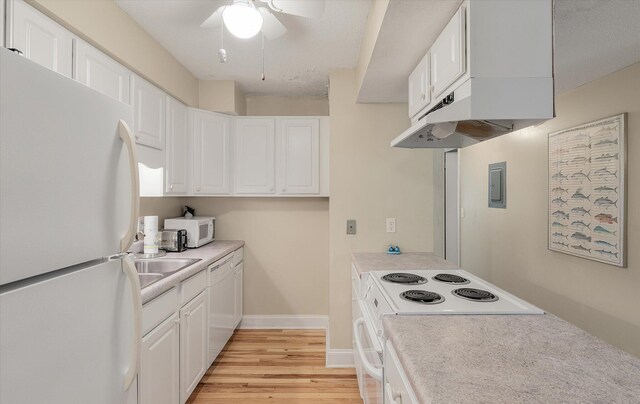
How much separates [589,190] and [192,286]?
2.92 metres

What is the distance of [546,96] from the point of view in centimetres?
129

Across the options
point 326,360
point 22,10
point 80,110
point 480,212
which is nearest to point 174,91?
point 22,10

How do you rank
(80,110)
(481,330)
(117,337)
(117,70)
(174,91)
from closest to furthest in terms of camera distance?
1. (80,110)
2. (117,337)
3. (481,330)
4. (117,70)
5. (174,91)

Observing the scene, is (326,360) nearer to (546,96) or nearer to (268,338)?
(268,338)

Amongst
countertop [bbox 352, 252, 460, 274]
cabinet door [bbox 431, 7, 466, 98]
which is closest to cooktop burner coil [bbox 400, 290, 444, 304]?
countertop [bbox 352, 252, 460, 274]

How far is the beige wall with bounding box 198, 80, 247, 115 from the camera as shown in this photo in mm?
3246

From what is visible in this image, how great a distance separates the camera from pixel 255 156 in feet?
11.0

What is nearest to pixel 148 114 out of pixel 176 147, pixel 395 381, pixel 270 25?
pixel 176 147

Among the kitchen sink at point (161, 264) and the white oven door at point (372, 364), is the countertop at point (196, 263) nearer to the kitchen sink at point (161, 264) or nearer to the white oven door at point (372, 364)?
the kitchen sink at point (161, 264)

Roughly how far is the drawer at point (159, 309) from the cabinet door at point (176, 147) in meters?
1.09

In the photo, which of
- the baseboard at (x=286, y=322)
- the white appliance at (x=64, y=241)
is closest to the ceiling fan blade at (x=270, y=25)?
the white appliance at (x=64, y=241)

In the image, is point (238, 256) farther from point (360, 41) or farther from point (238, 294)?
point (360, 41)

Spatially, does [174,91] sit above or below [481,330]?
above

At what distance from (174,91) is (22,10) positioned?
1366 millimetres
